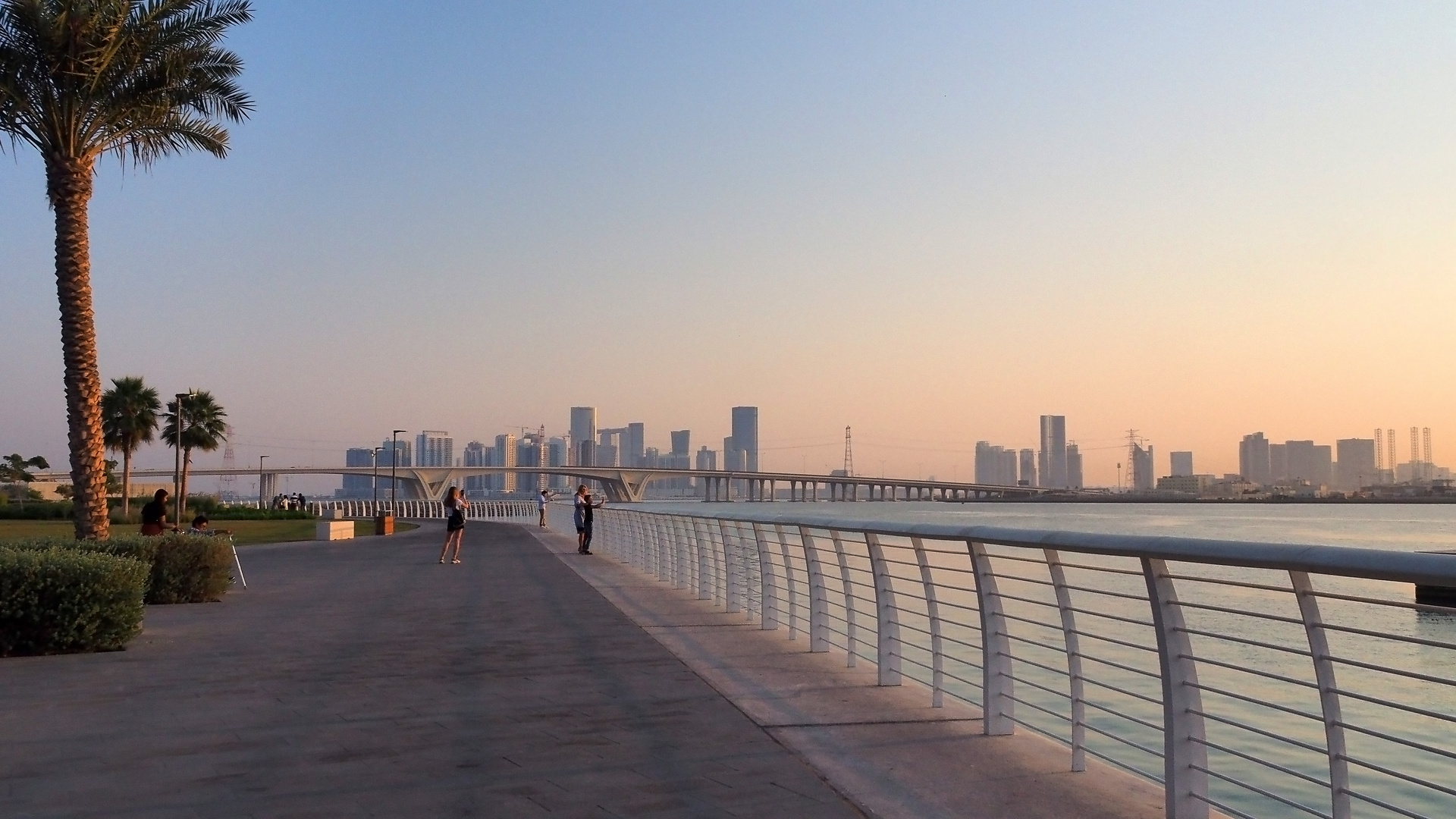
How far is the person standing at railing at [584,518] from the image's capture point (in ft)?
92.9

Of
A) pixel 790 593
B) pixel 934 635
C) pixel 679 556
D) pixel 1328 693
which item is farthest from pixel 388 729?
pixel 679 556

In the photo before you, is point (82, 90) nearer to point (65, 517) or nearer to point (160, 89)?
point (160, 89)

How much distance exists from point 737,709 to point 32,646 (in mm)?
6187

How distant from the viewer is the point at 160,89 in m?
17.6

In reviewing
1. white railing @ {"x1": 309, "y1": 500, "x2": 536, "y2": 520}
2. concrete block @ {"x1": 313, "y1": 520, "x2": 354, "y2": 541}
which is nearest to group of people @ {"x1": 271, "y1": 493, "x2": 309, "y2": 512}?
white railing @ {"x1": 309, "y1": 500, "x2": 536, "y2": 520}

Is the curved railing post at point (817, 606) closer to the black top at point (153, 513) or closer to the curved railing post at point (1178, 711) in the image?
the curved railing post at point (1178, 711)

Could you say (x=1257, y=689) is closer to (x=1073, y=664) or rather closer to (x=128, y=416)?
(x=1073, y=664)

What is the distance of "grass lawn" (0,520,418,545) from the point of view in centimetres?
4109

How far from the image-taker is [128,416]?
62.4m

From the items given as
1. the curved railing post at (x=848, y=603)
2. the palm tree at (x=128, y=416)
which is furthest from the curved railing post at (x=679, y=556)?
the palm tree at (x=128, y=416)

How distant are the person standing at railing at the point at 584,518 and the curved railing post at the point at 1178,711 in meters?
23.7

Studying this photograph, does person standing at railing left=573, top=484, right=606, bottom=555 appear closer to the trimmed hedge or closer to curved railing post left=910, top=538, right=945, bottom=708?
the trimmed hedge

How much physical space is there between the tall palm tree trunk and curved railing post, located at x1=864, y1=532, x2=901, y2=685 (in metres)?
12.1

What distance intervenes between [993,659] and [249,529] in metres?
50.7
